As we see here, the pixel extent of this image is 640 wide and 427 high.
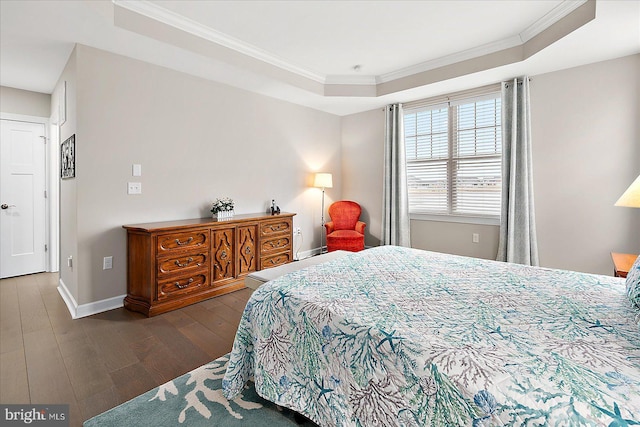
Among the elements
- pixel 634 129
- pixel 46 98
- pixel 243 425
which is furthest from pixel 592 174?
pixel 46 98

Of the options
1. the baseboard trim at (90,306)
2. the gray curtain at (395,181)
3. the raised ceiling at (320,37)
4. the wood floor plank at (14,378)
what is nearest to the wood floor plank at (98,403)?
the wood floor plank at (14,378)

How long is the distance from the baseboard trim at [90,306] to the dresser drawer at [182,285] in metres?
0.53

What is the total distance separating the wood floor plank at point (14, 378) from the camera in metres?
1.71

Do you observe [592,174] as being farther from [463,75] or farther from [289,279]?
[289,279]

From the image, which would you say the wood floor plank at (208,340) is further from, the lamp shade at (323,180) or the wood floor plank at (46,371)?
the lamp shade at (323,180)

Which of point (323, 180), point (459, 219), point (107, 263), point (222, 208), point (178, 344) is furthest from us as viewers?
point (323, 180)

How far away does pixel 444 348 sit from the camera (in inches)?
39.4

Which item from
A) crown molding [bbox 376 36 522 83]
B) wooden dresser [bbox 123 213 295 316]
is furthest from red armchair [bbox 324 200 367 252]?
crown molding [bbox 376 36 522 83]

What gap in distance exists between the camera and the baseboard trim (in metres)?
2.78

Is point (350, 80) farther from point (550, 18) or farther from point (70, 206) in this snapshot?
point (70, 206)

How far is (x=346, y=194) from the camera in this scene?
18.5ft

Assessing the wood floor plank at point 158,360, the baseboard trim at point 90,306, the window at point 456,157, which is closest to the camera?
the wood floor plank at point 158,360

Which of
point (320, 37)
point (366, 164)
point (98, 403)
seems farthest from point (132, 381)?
point (366, 164)

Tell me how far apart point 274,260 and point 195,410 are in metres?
2.45
